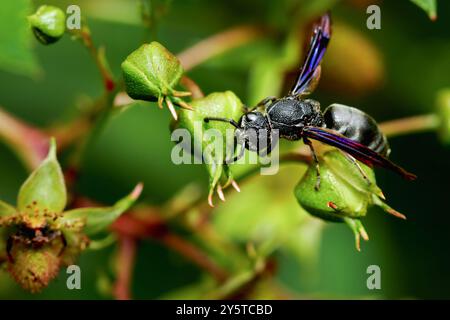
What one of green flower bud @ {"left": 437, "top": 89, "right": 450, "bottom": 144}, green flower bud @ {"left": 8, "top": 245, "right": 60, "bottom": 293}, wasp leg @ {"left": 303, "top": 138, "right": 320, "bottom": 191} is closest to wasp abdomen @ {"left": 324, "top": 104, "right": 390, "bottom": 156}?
wasp leg @ {"left": 303, "top": 138, "right": 320, "bottom": 191}

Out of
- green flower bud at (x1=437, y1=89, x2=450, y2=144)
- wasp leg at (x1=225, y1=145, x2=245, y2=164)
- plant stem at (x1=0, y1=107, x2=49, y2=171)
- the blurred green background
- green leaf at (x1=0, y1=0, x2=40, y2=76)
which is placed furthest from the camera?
the blurred green background

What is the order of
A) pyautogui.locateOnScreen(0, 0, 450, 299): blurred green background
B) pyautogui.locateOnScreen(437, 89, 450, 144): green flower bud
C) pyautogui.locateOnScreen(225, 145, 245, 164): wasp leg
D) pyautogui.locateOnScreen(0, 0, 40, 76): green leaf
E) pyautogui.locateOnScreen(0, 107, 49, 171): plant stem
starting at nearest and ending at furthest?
1. pyautogui.locateOnScreen(225, 145, 245, 164): wasp leg
2. pyautogui.locateOnScreen(0, 0, 40, 76): green leaf
3. pyautogui.locateOnScreen(0, 107, 49, 171): plant stem
4. pyautogui.locateOnScreen(437, 89, 450, 144): green flower bud
5. pyautogui.locateOnScreen(0, 0, 450, 299): blurred green background

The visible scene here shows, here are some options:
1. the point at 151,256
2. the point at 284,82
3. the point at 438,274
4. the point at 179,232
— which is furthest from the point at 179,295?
the point at 438,274

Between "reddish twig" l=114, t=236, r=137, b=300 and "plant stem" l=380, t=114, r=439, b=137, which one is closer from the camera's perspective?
"reddish twig" l=114, t=236, r=137, b=300

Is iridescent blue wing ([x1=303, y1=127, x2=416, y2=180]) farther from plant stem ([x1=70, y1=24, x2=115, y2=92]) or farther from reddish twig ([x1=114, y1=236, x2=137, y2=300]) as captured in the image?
reddish twig ([x1=114, y1=236, x2=137, y2=300])

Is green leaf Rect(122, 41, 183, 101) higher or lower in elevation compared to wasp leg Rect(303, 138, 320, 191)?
higher

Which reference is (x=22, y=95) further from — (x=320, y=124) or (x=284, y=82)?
(x=320, y=124)
